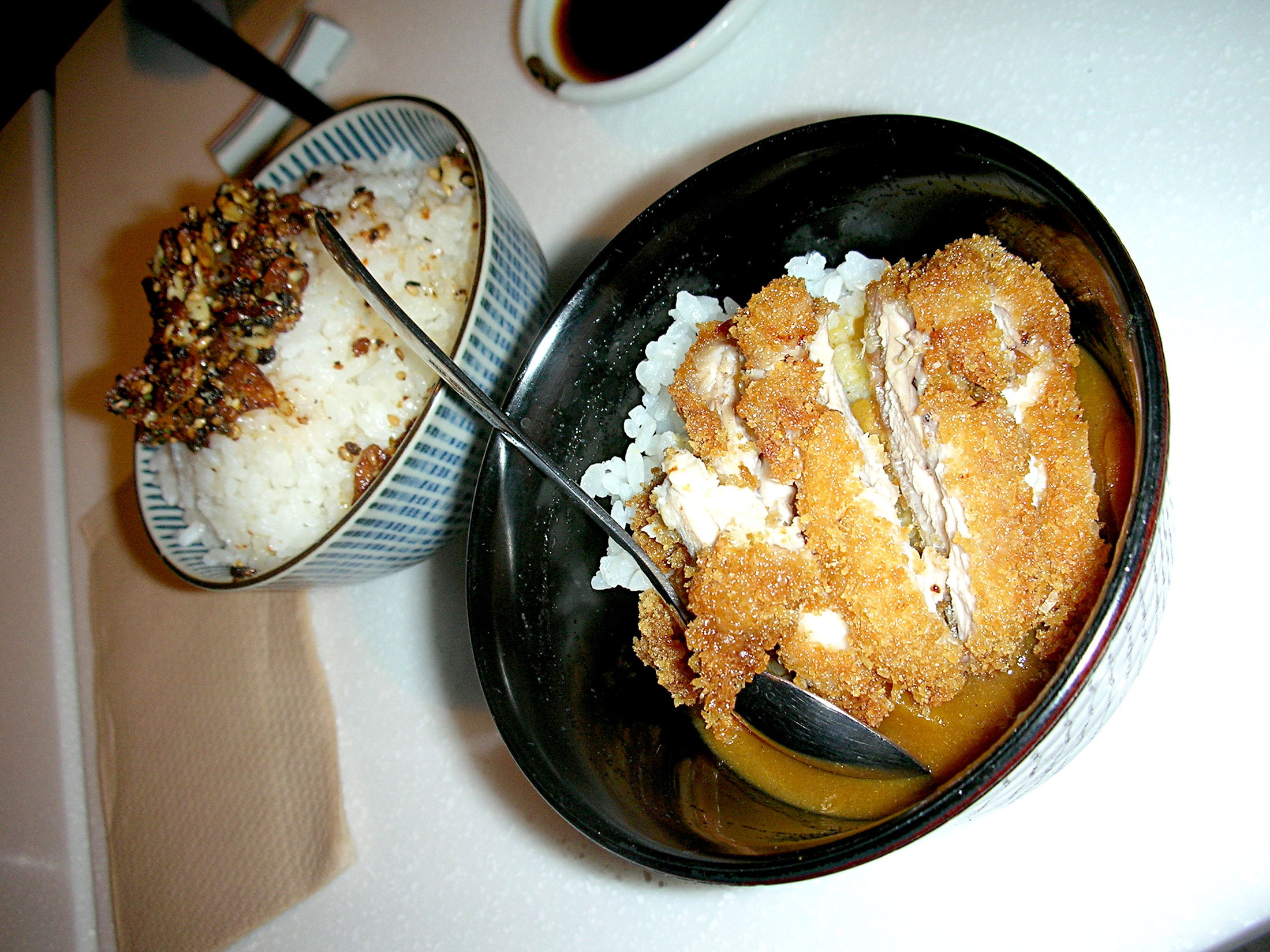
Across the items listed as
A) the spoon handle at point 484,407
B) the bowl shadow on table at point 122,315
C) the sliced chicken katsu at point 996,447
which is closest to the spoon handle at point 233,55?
the bowl shadow on table at point 122,315

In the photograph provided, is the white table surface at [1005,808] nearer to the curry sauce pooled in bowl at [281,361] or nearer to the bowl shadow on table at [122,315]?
the bowl shadow on table at [122,315]

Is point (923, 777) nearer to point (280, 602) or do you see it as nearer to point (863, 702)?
point (863, 702)

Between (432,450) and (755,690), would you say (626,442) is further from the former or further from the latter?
(755,690)

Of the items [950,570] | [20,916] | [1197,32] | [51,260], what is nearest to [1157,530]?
[950,570]

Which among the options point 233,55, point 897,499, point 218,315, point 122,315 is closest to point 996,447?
point 897,499

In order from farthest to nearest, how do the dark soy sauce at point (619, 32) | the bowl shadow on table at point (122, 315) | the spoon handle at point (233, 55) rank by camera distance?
the bowl shadow on table at point (122, 315) < the spoon handle at point (233, 55) < the dark soy sauce at point (619, 32)
